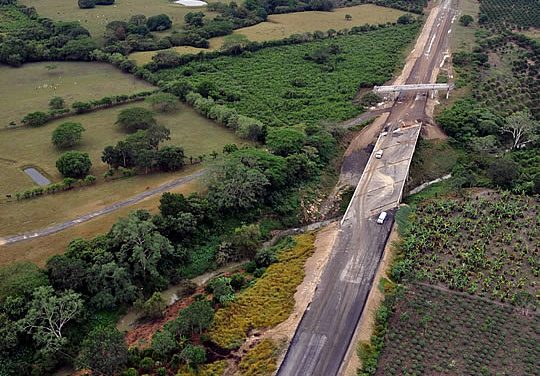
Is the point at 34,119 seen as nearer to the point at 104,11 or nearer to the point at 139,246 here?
the point at 139,246

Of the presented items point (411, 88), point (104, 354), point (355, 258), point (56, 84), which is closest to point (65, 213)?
point (104, 354)

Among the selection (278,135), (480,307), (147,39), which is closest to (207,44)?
(147,39)

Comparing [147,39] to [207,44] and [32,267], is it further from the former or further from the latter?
[32,267]

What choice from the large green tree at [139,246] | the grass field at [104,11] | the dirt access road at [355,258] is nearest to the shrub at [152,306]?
the large green tree at [139,246]

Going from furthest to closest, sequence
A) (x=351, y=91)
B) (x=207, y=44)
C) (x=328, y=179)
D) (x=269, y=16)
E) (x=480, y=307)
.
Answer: (x=269, y=16) → (x=207, y=44) → (x=351, y=91) → (x=328, y=179) → (x=480, y=307)

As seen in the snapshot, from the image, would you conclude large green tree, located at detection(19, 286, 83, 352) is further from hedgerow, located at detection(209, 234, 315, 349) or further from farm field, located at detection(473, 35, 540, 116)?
farm field, located at detection(473, 35, 540, 116)

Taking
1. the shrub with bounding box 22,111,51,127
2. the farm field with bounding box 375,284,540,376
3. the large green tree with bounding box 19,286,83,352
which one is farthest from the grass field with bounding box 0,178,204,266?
the farm field with bounding box 375,284,540,376

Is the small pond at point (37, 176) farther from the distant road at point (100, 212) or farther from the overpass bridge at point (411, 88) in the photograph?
→ the overpass bridge at point (411, 88)

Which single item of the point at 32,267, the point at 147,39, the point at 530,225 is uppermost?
the point at 147,39
